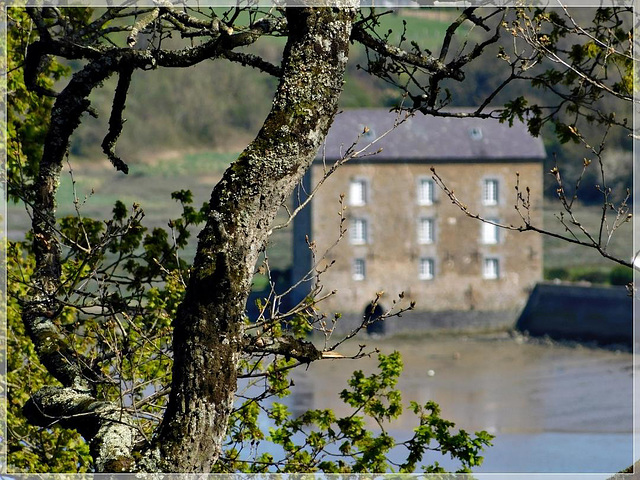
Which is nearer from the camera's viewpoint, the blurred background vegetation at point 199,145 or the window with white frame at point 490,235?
the window with white frame at point 490,235

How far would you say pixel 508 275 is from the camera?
81.1 meters

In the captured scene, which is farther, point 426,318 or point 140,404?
point 426,318

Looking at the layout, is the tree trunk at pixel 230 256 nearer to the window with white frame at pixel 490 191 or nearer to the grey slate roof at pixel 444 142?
the grey slate roof at pixel 444 142

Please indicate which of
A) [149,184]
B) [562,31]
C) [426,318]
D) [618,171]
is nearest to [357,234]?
[426,318]

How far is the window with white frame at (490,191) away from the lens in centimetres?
7638

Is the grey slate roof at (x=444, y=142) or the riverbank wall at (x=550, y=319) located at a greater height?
the grey slate roof at (x=444, y=142)

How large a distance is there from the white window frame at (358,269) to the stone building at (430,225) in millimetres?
78

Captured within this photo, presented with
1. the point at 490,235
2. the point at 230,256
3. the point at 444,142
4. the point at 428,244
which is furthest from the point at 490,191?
the point at 230,256

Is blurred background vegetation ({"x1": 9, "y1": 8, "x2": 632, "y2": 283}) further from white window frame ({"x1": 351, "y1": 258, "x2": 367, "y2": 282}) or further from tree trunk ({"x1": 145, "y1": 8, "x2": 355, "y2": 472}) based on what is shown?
tree trunk ({"x1": 145, "y1": 8, "x2": 355, "y2": 472})

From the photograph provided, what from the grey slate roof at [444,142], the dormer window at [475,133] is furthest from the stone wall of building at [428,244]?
the dormer window at [475,133]

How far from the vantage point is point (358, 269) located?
252ft

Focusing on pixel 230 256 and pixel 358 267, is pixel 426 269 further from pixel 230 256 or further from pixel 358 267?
pixel 230 256

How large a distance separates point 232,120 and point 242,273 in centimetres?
8263

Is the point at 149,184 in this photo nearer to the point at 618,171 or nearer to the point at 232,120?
the point at 232,120
